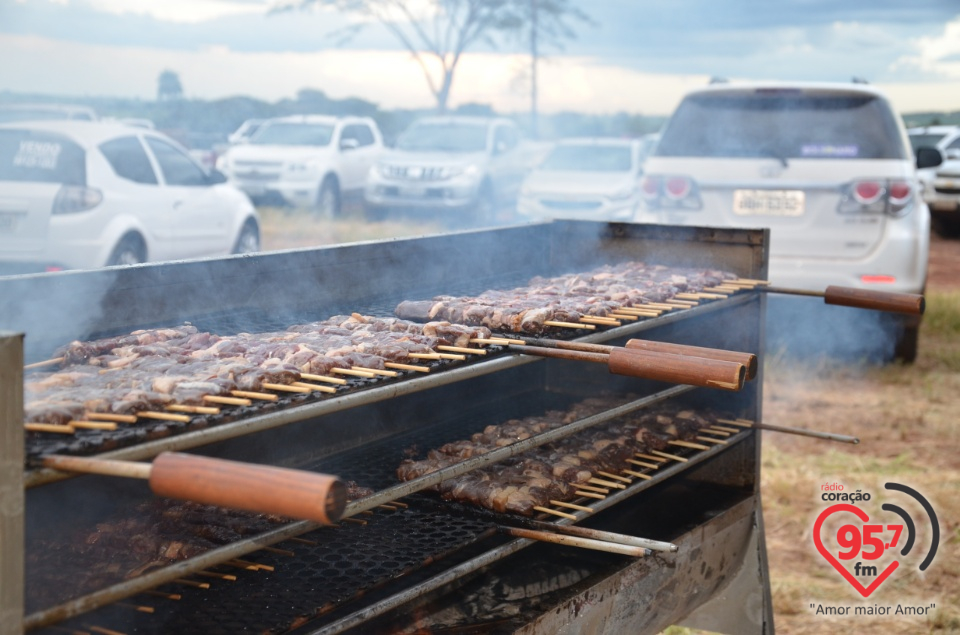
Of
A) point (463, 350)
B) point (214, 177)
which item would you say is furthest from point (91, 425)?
point (214, 177)

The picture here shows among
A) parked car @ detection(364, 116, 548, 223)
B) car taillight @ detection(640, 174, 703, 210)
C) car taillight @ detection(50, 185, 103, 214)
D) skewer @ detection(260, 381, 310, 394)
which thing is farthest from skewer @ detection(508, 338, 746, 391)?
parked car @ detection(364, 116, 548, 223)

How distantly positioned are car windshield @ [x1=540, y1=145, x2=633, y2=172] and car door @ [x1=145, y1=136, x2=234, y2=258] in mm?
6352

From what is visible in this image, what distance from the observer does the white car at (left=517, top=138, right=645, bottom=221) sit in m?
14.8

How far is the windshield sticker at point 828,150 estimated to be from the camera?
25.1ft

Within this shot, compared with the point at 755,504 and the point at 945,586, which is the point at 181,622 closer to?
the point at 755,504

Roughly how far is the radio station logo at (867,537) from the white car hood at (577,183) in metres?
9.39

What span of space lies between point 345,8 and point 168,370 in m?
20.0

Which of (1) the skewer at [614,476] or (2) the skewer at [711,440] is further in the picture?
(2) the skewer at [711,440]

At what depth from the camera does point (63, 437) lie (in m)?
2.02

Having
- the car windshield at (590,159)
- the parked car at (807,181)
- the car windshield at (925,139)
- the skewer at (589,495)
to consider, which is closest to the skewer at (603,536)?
the skewer at (589,495)

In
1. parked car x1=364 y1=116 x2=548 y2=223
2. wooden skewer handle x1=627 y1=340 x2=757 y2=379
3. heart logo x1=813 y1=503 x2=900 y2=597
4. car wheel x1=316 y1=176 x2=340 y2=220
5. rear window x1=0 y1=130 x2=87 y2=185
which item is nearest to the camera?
wooden skewer handle x1=627 y1=340 x2=757 y2=379

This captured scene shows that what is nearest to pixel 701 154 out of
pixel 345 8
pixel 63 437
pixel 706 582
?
pixel 706 582

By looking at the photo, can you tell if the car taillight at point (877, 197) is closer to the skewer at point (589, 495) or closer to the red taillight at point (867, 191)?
the red taillight at point (867, 191)

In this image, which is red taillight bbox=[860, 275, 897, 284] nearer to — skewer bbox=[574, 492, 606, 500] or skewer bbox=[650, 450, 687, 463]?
skewer bbox=[650, 450, 687, 463]
